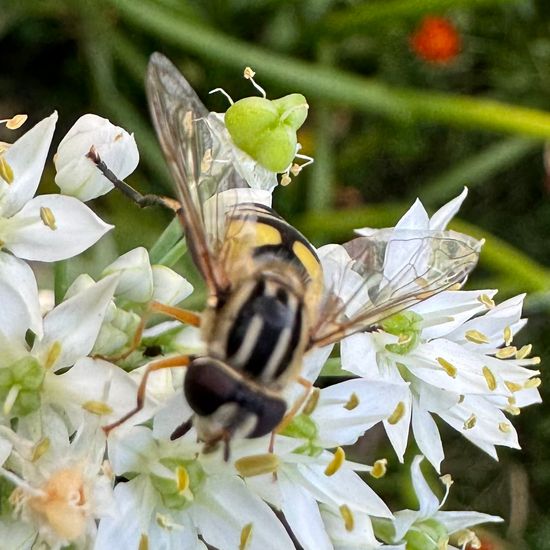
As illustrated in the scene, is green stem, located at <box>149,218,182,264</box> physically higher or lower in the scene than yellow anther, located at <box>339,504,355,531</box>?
higher

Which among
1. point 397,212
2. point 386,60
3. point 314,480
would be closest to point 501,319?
point 314,480

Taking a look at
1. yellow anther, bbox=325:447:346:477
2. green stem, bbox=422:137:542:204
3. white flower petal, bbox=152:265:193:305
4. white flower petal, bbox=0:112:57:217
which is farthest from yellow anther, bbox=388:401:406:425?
green stem, bbox=422:137:542:204

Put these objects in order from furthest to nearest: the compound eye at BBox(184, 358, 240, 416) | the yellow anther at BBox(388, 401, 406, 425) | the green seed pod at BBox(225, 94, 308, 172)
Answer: the green seed pod at BBox(225, 94, 308, 172) < the yellow anther at BBox(388, 401, 406, 425) < the compound eye at BBox(184, 358, 240, 416)

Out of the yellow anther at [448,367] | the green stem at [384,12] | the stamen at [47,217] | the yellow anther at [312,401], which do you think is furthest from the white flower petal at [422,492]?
the green stem at [384,12]

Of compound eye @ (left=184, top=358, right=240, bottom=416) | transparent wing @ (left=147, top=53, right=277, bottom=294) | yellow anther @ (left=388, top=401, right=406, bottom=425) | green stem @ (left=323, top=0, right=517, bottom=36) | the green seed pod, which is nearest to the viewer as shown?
compound eye @ (left=184, top=358, right=240, bottom=416)

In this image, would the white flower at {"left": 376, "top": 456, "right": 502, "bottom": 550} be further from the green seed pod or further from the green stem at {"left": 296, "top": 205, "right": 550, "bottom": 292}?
the green stem at {"left": 296, "top": 205, "right": 550, "bottom": 292}

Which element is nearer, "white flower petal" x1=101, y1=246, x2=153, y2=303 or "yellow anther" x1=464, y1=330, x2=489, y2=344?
"white flower petal" x1=101, y1=246, x2=153, y2=303

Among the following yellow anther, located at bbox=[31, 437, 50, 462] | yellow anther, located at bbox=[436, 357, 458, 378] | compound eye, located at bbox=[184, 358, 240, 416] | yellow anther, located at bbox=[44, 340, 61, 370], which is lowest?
yellow anther, located at bbox=[436, 357, 458, 378]

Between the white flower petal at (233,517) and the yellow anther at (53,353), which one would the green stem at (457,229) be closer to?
the white flower petal at (233,517)
